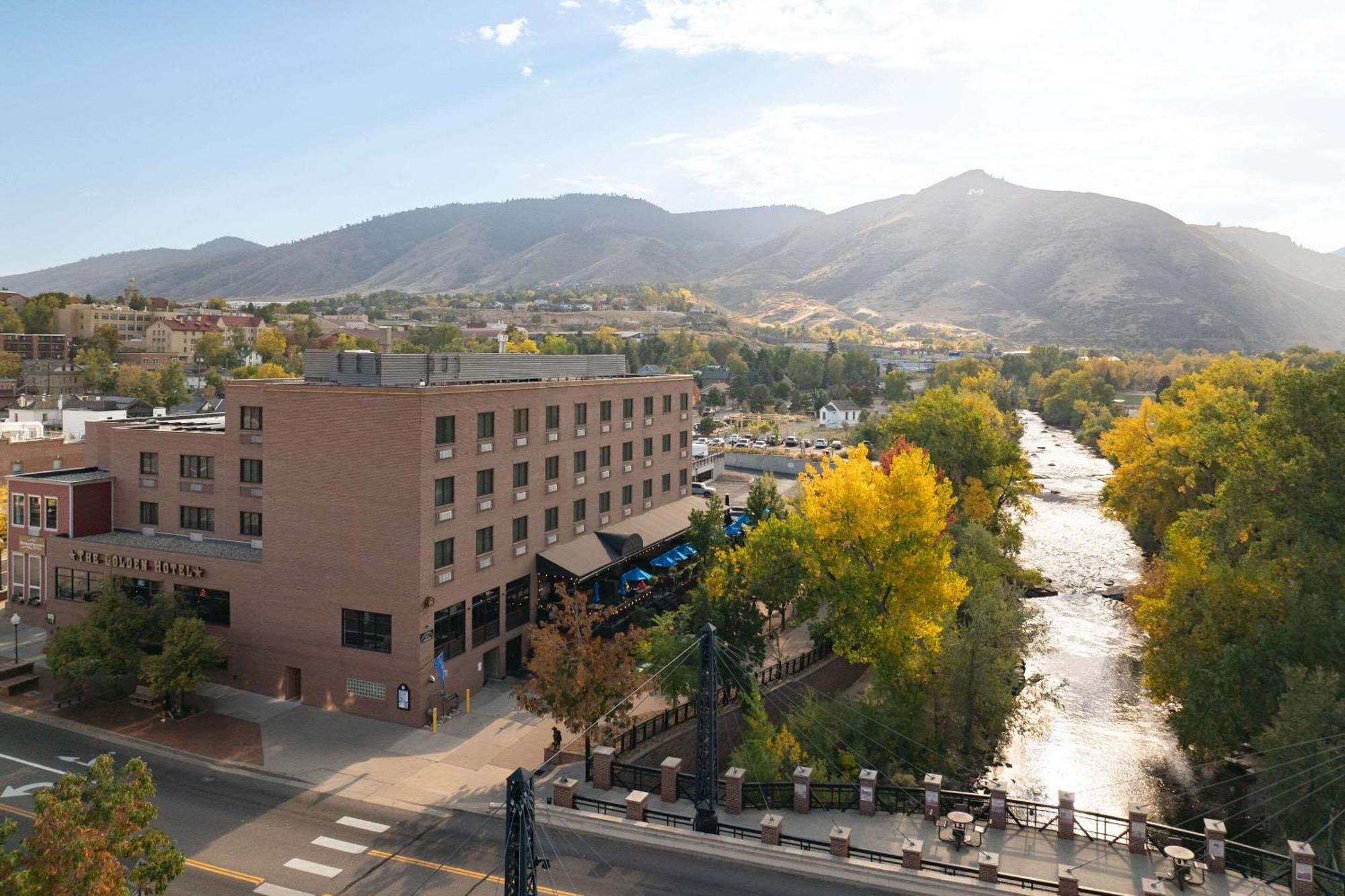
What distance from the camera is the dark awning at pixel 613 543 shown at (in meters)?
48.4

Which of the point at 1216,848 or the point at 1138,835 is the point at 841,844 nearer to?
the point at 1138,835

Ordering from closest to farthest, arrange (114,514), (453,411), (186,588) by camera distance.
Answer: (453,411)
(186,588)
(114,514)

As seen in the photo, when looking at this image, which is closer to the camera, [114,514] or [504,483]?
[504,483]

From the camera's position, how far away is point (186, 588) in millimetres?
44188

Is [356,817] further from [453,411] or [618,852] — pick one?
[453,411]

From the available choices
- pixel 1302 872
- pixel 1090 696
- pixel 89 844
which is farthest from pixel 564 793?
pixel 1090 696

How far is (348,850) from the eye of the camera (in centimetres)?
2878

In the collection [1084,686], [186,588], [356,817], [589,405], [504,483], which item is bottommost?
[1084,686]

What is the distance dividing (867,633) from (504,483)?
19.0 meters

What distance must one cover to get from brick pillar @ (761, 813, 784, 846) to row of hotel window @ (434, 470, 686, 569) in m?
19.4

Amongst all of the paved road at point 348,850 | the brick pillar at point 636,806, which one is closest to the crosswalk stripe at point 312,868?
the paved road at point 348,850

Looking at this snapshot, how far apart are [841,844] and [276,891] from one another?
16.1 meters

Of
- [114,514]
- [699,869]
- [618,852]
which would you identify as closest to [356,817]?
[618,852]

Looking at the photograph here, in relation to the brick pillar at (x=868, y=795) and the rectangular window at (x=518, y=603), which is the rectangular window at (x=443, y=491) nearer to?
the rectangular window at (x=518, y=603)
